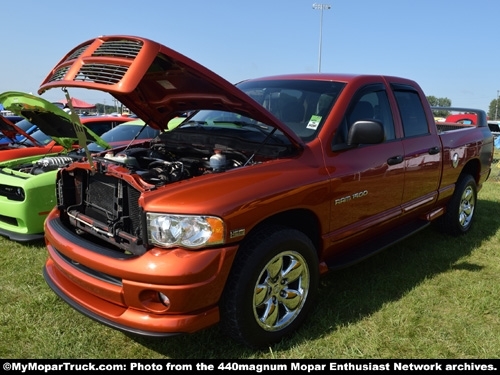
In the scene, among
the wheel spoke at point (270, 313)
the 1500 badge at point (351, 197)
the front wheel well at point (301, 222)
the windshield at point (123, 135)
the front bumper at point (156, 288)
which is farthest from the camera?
the windshield at point (123, 135)

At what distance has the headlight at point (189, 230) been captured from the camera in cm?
233

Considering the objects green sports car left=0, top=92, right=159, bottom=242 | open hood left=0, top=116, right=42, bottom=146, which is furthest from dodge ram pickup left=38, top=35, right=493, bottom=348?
open hood left=0, top=116, right=42, bottom=146

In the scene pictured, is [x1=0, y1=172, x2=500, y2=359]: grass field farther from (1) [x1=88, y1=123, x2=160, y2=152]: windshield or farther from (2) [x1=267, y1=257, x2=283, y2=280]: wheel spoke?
(1) [x1=88, y1=123, x2=160, y2=152]: windshield

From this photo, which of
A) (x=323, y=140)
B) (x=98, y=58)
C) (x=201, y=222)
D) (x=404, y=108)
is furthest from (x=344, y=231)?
(x=98, y=58)

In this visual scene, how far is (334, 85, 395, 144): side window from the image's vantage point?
10.9 feet

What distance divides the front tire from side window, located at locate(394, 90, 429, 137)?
1910 millimetres

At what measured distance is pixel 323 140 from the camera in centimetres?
314

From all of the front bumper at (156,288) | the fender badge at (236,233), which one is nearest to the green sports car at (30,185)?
the front bumper at (156,288)

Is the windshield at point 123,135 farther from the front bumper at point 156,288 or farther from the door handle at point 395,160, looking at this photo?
the front bumper at point 156,288

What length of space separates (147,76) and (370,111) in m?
1.92

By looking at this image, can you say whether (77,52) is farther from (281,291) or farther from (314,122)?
(281,291)

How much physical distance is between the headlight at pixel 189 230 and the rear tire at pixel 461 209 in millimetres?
3700

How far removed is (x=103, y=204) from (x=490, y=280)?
138 inches
